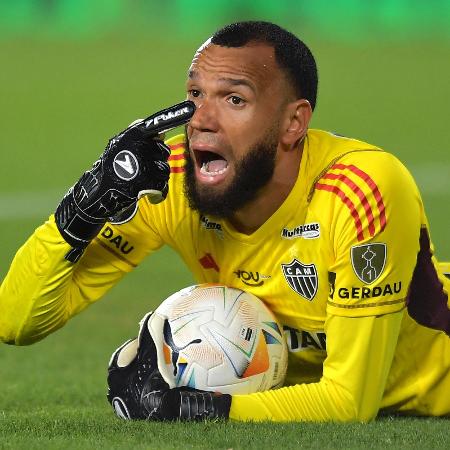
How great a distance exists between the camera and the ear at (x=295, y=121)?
5848 millimetres

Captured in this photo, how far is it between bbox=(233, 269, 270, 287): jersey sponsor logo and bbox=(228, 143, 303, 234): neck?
8.1 inches

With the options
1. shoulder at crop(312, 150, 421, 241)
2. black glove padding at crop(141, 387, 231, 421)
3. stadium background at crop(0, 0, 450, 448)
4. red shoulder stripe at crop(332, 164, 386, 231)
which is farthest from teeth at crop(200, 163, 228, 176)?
stadium background at crop(0, 0, 450, 448)

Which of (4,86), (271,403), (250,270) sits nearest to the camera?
(271,403)

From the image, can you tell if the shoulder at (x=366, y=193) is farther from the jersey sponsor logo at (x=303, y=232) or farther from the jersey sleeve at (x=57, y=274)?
the jersey sleeve at (x=57, y=274)

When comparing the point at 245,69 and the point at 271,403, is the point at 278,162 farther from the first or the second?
the point at 271,403

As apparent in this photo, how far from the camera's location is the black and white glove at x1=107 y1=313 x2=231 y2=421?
5504 mm

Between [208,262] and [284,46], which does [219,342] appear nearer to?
[208,262]

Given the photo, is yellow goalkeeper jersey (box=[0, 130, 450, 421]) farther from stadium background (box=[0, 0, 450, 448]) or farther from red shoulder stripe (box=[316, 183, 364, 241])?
stadium background (box=[0, 0, 450, 448])

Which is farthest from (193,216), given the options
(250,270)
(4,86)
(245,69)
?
(4,86)

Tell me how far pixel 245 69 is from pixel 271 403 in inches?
48.4

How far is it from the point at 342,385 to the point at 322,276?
449mm

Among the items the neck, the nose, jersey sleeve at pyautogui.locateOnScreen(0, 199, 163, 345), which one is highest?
the nose

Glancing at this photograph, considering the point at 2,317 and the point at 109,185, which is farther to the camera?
the point at 2,317

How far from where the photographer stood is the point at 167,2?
63.8 feet
